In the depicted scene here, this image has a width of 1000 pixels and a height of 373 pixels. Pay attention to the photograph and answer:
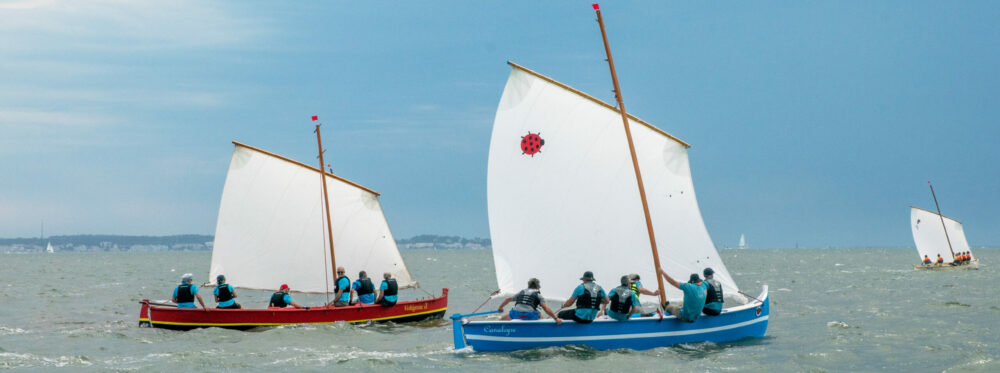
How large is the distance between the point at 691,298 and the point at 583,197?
391 cm

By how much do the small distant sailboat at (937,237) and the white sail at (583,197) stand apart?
6257cm

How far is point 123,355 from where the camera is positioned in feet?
78.0

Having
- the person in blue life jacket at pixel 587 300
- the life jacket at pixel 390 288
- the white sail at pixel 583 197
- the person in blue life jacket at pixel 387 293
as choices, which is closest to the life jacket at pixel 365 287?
the person in blue life jacket at pixel 387 293

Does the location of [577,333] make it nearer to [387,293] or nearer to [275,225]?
[387,293]

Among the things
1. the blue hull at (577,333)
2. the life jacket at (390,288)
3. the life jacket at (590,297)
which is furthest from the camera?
the life jacket at (390,288)

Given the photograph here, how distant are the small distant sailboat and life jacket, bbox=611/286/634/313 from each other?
6553cm

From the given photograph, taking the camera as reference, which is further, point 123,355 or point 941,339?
point 941,339

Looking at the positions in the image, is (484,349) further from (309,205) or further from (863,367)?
(309,205)

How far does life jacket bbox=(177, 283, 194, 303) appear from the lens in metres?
29.4

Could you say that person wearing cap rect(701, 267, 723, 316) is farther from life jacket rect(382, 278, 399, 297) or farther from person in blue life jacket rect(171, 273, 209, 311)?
person in blue life jacket rect(171, 273, 209, 311)

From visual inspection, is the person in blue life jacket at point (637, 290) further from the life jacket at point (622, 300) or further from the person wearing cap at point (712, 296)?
the person wearing cap at point (712, 296)

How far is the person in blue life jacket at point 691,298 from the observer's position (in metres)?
21.7

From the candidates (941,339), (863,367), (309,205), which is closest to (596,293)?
(863,367)

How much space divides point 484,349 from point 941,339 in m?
13.5
